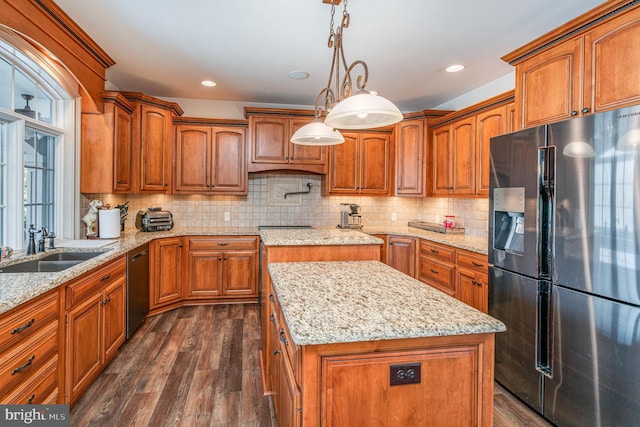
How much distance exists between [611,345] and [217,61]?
356 centimetres

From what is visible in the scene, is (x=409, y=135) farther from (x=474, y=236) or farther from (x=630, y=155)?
(x=630, y=155)

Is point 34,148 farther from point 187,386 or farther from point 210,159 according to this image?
point 187,386

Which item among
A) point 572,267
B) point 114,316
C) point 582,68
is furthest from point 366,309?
point 114,316

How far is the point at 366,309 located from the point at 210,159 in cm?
352

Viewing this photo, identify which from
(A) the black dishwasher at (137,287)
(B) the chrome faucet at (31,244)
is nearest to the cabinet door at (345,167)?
(A) the black dishwasher at (137,287)

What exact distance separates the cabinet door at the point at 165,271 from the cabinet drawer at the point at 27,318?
184 cm

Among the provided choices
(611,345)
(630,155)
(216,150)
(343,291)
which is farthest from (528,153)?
(216,150)

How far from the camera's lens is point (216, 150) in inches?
169

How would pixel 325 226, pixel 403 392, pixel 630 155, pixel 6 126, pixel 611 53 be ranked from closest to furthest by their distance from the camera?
pixel 403 392 < pixel 630 155 < pixel 611 53 < pixel 6 126 < pixel 325 226

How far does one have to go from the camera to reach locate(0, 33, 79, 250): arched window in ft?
7.86

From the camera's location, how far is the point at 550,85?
230cm

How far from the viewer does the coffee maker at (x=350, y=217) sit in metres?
4.58

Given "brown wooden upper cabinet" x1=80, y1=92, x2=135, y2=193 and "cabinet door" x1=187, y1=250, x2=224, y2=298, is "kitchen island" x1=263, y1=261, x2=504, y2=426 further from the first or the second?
"cabinet door" x1=187, y1=250, x2=224, y2=298

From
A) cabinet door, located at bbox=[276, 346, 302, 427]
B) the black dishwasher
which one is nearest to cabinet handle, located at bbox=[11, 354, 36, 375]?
cabinet door, located at bbox=[276, 346, 302, 427]
